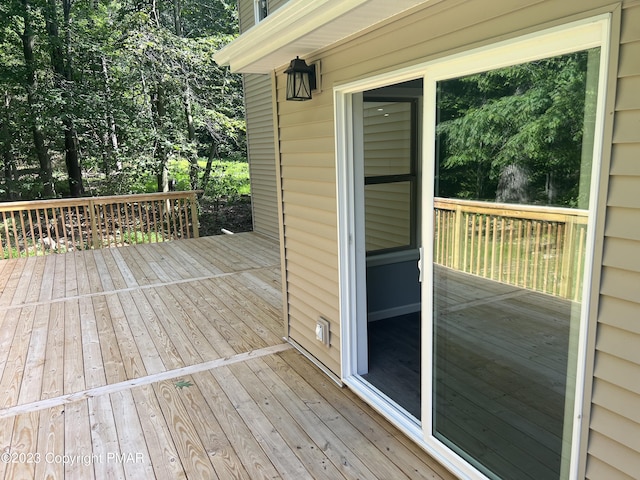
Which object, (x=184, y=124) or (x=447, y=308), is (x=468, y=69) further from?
(x=184, y=124)

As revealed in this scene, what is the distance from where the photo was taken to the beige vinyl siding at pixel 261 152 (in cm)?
754

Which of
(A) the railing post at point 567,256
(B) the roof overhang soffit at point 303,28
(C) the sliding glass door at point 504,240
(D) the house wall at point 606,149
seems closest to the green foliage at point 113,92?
(B) the roof overhang soffit at point 303,28

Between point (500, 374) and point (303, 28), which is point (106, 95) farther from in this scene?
point (500, 374)

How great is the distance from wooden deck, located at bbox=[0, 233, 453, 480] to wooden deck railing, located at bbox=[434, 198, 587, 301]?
1033 millimetres

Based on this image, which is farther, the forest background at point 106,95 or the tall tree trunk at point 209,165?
the tall tree trunk at point 209,165

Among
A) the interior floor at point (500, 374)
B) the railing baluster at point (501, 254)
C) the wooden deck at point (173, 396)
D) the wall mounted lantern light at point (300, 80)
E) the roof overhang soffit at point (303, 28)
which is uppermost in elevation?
the roof overhang soffit at point (303, 28)

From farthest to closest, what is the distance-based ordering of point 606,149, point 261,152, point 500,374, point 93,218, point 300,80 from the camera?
point 261,152
point 93,218
point 300,80
point 500,374
point 606,149

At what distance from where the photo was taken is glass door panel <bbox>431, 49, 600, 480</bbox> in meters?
1.42

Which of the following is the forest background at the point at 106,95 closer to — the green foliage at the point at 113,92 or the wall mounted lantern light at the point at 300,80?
the green foliage at the point at 113,92

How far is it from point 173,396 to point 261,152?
5816mm

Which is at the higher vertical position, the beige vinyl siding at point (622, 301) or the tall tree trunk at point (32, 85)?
the tall tree trunk at point (32, 85)

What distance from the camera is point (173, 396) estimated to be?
280 centimetres

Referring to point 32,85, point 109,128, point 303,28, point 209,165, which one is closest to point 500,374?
point 303,28

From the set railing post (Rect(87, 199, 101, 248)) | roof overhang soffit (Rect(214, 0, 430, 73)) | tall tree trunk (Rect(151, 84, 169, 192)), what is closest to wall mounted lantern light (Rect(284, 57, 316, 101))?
roof overhang soffit (Rect(214, 0, 430, 73))
